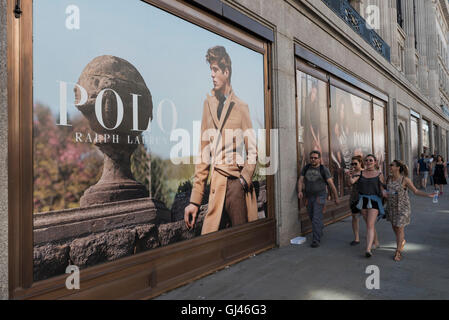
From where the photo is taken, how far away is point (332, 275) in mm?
5117

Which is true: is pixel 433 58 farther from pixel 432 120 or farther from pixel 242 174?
pixel 242 174

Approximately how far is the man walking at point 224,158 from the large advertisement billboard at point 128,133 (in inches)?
0.7

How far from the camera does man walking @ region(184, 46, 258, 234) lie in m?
5.49

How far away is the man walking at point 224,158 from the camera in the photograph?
18.0 feet

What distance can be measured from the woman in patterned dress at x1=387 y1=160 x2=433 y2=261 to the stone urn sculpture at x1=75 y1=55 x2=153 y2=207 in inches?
165

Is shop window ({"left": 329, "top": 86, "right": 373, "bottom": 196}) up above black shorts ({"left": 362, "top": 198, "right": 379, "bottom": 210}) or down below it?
above

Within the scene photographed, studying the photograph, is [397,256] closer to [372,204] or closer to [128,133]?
[372,204]

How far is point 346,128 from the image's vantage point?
37.0ft

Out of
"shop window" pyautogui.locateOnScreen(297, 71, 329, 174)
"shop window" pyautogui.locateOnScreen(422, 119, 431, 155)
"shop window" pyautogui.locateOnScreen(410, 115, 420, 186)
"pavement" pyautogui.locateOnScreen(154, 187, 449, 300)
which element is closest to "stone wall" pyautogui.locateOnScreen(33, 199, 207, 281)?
"pavement" pyautogui.locateOnScreen(154, 187, 449, 300)

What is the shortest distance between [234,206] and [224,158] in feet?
2.75

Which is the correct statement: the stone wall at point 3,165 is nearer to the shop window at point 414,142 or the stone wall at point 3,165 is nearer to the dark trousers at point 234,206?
the dark trousers at point 234,206

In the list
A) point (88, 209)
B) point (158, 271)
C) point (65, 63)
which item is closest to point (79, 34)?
point (65, 63)

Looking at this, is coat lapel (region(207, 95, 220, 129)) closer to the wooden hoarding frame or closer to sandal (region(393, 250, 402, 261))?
the wooden hoarding frame

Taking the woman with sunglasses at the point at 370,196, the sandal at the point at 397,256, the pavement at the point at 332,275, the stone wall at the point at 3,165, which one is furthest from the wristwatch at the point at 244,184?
the stone wall at the point at 3,165
